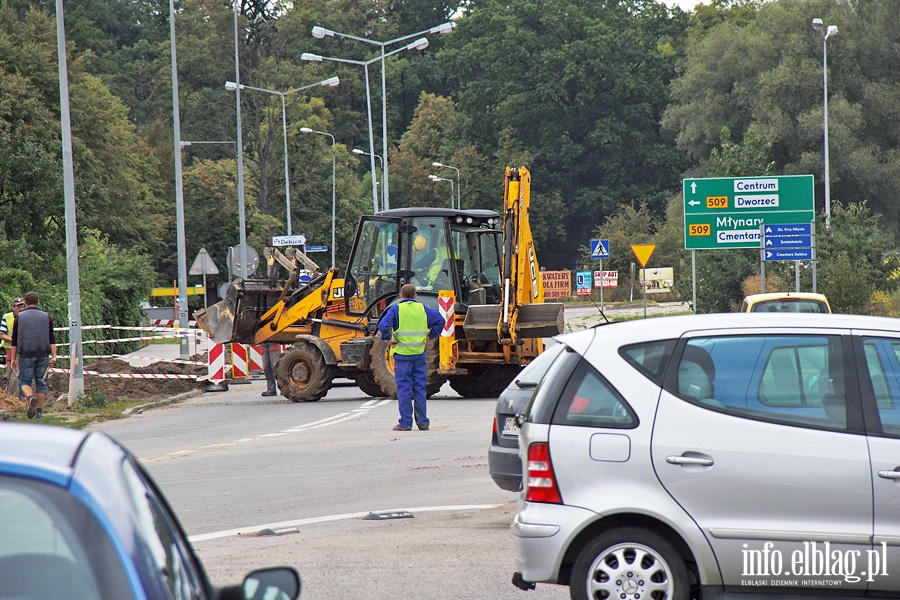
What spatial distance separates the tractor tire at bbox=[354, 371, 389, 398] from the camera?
894 inches

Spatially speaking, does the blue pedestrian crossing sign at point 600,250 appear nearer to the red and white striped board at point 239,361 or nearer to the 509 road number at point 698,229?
the 509 road number at point 698,229

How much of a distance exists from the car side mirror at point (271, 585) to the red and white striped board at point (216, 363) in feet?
72.9

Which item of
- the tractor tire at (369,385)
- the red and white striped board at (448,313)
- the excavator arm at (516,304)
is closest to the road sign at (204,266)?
the tractor tire at (369,385)

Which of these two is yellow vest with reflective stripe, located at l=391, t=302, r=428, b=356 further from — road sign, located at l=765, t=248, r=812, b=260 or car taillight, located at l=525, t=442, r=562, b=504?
road sign, located at l=765, t=248, r=812, b=260

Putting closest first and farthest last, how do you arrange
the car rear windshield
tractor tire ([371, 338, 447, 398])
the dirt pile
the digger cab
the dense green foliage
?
tractor tire ([371, 338, 447, 398])
the digger cab
the car rear windshield
the dirt pile
the dense green foliage

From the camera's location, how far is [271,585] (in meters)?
3.23

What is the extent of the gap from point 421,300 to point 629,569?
15984 mm

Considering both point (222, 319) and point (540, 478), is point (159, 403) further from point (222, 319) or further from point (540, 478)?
point (540, 478)

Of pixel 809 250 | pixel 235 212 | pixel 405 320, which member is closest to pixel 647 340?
pixel 405 320

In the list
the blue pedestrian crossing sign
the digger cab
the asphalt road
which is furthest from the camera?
the blue pedestrian crossing sign

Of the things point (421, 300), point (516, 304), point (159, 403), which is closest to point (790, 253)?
point (516, 304)

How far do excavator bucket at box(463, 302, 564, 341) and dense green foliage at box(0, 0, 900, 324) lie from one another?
11.9m

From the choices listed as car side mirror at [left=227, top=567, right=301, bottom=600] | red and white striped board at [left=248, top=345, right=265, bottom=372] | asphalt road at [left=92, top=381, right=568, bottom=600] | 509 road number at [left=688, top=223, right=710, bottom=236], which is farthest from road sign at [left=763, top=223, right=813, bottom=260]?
car side mirror at [left=227, top=567, right=301, bottom=600]
